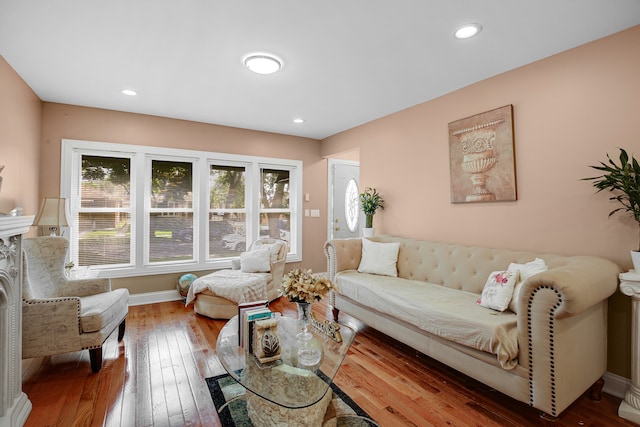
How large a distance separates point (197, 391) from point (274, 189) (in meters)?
3.59

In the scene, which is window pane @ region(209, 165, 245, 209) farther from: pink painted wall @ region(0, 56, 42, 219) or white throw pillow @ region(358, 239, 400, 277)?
white throw pillow @ region(358, 239, 400, 277)

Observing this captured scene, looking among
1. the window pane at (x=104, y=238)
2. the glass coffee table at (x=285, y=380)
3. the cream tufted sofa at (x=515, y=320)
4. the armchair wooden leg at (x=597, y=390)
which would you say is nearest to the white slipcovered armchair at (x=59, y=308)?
the glass coffee table at (x=285, y=380)

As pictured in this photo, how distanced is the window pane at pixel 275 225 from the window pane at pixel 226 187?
0.48m

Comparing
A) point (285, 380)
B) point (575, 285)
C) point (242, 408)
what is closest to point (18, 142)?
point (242, 408)

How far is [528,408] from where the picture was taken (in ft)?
6.75

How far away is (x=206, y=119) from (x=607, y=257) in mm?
4671

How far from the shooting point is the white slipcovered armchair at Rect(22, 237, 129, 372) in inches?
89.7

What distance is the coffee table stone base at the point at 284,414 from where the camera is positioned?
164 cm

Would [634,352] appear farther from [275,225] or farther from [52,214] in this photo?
[52,214]

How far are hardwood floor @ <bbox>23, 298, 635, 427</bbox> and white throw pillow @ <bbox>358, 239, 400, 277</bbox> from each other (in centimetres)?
81

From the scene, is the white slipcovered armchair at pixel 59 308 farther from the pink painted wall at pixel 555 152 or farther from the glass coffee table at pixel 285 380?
the pink painted wall at pixel 555 152

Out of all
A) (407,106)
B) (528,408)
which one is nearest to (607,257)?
(528,408)

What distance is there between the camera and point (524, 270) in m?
2.38

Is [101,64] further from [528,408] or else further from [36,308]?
[528,408]
